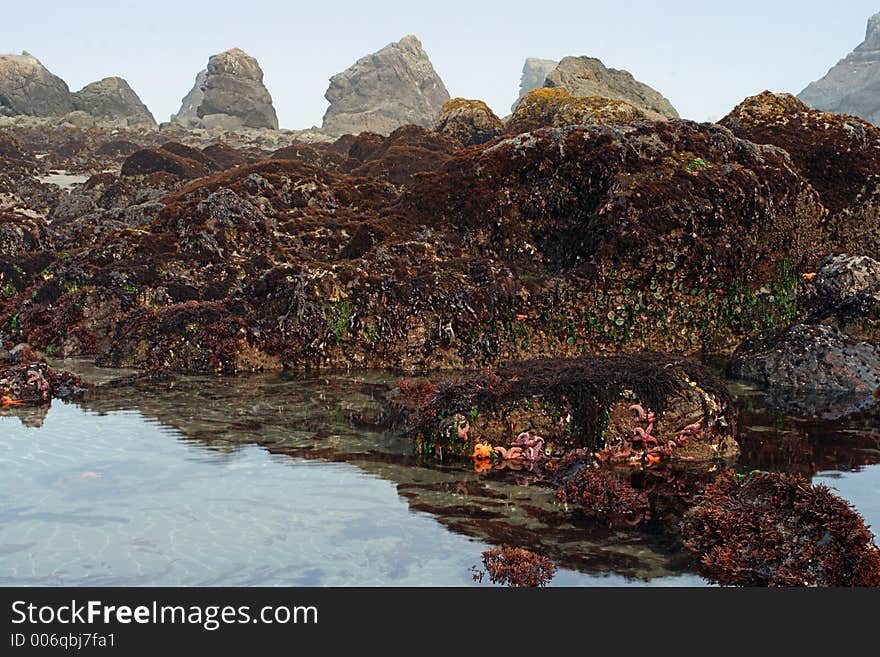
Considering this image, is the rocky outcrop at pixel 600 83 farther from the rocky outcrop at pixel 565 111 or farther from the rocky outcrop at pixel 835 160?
the rocky outcrop at pixel 835 160

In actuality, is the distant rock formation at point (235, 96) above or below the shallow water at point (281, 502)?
A: above

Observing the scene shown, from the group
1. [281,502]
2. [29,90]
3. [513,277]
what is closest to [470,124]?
[513,277]

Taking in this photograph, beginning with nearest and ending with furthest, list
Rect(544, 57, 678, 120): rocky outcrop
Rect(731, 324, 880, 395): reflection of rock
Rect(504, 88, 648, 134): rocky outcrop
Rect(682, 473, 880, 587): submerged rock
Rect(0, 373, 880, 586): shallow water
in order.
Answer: Rect(682, 473, 880, 587): submerged rock → Rect(0, 373, 880, 586): shallow water → Rect(731, 324, 880, 395): reflection of rock → Rect(504, 88, 648, 134): rocky outcrop → Rect(544, 57, 678, 120): rocky outcrop

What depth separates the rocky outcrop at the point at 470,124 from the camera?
136 ft

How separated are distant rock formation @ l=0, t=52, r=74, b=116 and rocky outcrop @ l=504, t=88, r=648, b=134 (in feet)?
316

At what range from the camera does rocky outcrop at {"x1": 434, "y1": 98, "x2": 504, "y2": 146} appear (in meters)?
41.4

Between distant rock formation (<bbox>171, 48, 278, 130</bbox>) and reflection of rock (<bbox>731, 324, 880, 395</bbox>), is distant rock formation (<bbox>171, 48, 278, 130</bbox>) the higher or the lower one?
the higher one

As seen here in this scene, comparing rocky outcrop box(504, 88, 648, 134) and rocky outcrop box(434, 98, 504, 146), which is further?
rocky outcrop box(434, 98, 504, 146)

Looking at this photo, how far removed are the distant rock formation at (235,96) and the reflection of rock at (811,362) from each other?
422ft

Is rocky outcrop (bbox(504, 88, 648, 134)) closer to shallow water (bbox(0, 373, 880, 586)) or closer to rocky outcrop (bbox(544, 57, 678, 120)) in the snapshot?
rocky outcrop (bbox(544, 57, 678, 120))

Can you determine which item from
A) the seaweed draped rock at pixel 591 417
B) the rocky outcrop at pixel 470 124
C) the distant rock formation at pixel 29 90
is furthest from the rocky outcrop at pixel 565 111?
the distant rock formation at pixel 29 90

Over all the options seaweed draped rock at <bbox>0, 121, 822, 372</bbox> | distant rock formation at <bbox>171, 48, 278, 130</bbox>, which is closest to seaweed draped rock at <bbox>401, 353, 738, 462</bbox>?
seaweed draped rock at <bbox>0, 121, 822, 372</bbox>
